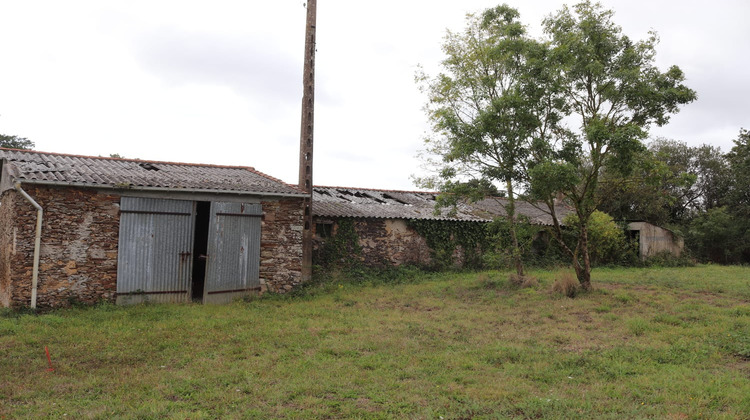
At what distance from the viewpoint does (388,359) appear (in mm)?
6605

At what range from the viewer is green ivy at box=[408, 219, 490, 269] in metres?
15.9

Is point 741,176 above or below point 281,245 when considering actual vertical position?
above

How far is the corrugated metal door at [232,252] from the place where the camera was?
10.8 meters

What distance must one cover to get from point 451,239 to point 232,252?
8.15m

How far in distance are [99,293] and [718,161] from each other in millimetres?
33453

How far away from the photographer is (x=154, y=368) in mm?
6086

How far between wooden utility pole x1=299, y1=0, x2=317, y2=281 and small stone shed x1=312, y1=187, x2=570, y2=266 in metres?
1.49

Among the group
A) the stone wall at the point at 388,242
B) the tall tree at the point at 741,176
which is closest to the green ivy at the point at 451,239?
the stone wall at the point at 388,242

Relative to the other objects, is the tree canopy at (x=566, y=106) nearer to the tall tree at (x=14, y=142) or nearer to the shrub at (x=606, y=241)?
the shrub at (x=606, y=241)

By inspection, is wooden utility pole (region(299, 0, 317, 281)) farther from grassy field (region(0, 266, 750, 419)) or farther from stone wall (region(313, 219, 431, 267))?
grassy field (region(0, 266, 750, 419))

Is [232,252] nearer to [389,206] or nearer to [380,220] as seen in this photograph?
[380,220]

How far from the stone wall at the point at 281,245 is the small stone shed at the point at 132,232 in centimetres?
3

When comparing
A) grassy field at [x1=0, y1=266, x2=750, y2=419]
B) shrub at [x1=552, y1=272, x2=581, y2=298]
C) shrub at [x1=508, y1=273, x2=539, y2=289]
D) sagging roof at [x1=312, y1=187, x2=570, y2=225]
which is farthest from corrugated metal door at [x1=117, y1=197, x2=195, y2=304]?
shrub at [x1=552, y1=272, x2=581, y2=298]

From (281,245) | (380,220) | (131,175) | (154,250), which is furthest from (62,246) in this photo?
(380,220)
